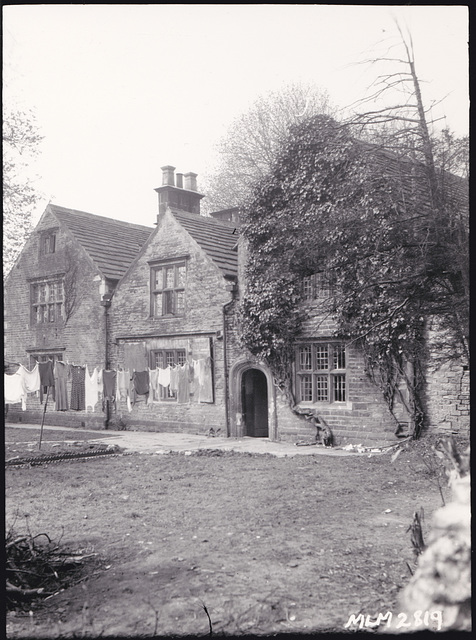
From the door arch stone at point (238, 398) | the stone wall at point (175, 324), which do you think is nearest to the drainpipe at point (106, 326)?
the stone wall at point (175, 324)

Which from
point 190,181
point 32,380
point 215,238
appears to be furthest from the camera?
point 190,181

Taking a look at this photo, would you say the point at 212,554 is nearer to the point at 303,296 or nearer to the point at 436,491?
the point at 436,491

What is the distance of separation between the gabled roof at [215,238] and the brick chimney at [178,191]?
10.1 feet

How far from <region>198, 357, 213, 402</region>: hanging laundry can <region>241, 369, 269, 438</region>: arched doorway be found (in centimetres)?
101

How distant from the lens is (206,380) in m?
18.6

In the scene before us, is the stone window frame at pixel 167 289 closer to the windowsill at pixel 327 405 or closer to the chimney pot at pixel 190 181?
the chimney pot at pixel 190 181

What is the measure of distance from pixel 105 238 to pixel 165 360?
6.73 metres

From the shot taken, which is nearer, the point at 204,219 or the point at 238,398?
the point at 238,398

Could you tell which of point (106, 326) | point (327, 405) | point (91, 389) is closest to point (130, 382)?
point (91, 389)

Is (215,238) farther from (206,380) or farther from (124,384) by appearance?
(124,384)

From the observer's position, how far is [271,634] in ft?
15.3

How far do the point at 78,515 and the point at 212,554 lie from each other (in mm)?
2826

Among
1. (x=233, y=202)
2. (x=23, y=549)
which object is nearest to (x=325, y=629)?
(x=23, y=549)

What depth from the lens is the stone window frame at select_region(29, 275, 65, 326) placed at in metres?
22.8
